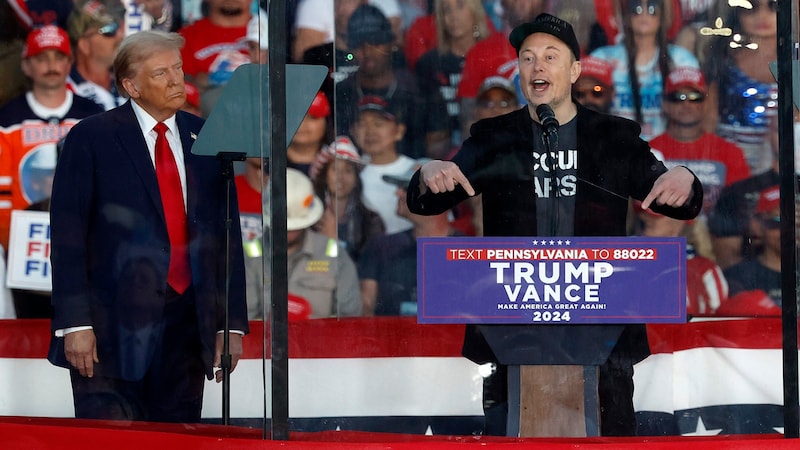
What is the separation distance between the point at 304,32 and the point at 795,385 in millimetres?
2268

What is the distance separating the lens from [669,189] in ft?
12.6

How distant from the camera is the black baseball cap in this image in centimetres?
382

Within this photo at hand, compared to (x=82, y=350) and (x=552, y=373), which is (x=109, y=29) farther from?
(x=552, y=373)

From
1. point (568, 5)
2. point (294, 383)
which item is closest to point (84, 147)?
point (294, 383)

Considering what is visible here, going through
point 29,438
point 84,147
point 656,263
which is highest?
point 84,147

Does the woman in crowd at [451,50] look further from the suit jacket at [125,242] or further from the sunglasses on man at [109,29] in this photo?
the sunglasses on man at [109,29]

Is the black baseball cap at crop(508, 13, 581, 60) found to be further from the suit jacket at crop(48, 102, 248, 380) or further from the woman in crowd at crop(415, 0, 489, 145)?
the suit jacket at crop(48, 102, 248, 380)

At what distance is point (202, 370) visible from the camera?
13.0ft

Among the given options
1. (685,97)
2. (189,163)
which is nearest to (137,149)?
(189,163)

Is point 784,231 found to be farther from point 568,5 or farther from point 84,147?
point 84,147

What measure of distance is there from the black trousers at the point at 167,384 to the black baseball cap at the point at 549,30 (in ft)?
5.25

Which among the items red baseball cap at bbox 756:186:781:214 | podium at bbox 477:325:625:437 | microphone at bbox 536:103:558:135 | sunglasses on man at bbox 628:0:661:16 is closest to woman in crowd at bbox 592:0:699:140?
sunglasses on man at bbox 628:0:661:16

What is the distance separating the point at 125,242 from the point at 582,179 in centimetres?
177

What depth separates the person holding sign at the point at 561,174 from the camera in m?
3.82
